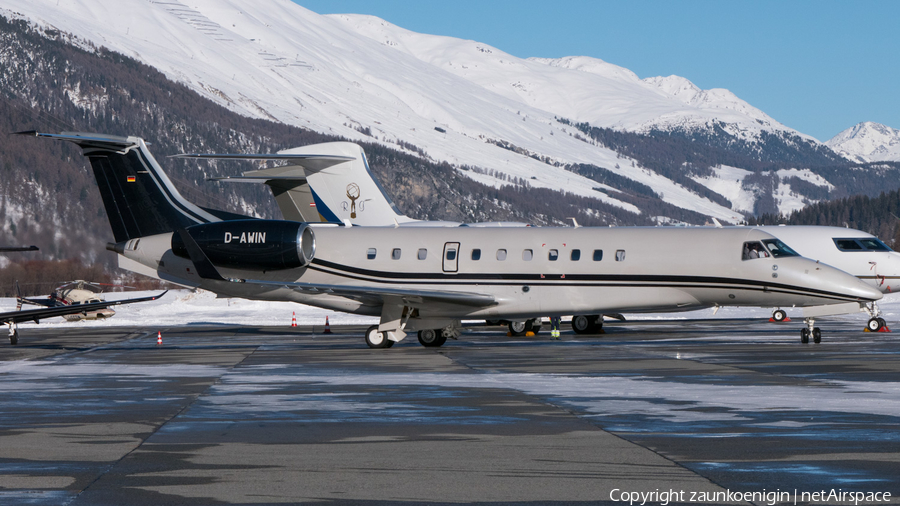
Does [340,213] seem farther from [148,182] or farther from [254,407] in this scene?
[254,407]

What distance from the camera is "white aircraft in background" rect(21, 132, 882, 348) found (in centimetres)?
2686

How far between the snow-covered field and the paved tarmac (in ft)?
74.4

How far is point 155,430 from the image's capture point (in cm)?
1222

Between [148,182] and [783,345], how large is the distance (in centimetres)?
1822

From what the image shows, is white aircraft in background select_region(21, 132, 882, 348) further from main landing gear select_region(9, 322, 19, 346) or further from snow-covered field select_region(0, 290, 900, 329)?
snow-covered field select_region(0, 290, 900, 329)

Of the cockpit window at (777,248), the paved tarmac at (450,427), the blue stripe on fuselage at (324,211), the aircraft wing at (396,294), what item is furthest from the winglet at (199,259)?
the cockpit window at (777,248)

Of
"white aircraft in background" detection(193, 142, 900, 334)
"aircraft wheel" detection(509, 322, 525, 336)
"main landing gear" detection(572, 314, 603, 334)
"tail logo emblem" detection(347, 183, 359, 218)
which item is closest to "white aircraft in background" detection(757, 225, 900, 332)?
"white aircraft in background" detection(193, 142, 900, 334)

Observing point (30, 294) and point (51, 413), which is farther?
point (30, 294)

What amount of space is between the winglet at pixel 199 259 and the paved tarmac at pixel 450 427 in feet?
14.3

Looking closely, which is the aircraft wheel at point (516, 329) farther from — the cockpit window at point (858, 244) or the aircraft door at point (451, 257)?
the cockpit window at point (858, 244)

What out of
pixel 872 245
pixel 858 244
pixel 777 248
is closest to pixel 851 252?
pixel 858 244

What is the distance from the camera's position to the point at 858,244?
36656 millimetres

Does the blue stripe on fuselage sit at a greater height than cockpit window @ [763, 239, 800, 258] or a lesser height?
greater

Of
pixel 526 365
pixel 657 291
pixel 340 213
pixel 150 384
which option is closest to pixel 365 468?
pixel 150 384
